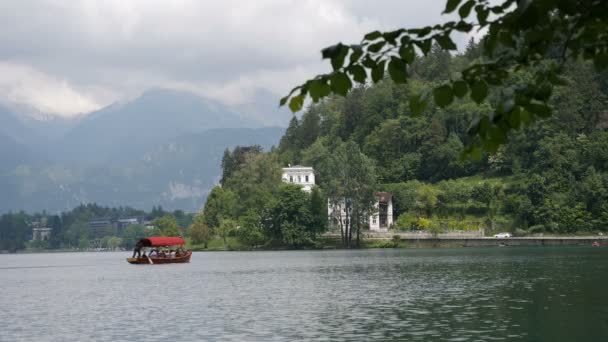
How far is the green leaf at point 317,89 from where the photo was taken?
8398 millimetres

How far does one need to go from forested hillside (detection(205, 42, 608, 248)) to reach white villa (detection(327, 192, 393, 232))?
2.45m

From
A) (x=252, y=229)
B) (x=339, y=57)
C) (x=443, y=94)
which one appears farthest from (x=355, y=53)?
(x=252, y=229)

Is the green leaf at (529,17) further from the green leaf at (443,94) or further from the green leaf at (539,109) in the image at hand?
the green leaf at (443,94)

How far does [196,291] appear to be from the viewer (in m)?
61.0

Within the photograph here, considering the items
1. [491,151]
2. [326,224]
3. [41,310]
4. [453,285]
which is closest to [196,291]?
[41,310]

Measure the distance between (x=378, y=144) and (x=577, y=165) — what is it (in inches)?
2152

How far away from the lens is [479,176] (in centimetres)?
17575

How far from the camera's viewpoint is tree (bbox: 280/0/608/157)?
8.09 metres

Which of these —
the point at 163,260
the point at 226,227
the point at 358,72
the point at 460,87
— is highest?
the point at 226,227

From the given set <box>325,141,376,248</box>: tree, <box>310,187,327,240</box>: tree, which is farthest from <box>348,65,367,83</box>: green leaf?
<box>310,187,327,240</box>: tree

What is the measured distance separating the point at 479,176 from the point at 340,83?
17153 centimetres

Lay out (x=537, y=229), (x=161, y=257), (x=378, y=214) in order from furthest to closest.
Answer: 1. (x=378, y=214)
2. (x=537, y=229)
3. (x=161, y=257)

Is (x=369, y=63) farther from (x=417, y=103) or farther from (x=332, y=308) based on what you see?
(x=332, y=308)

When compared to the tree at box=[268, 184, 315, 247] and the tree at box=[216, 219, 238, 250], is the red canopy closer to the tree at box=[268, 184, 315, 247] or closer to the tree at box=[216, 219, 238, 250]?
the tree at box=[268, 184, 315, 247]
